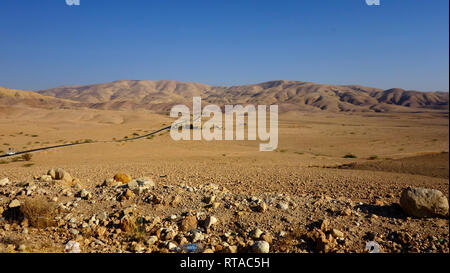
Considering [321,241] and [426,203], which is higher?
[426,203]

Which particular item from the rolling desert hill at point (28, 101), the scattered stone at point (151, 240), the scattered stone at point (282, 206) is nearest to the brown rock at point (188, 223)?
the scattered stone at point (151, 240)

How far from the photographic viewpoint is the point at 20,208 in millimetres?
5605

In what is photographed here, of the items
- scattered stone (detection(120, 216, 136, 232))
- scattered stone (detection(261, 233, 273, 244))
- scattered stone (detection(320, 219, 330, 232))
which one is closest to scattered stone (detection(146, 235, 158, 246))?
scattered stone (detection(120, 216, 136, 232))

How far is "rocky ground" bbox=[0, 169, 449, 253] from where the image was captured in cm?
480

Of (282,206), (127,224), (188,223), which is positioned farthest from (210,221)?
(282,206)

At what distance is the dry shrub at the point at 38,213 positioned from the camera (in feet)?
17.6

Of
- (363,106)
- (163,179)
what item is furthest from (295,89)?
(163,179)

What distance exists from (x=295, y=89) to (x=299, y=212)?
184 m

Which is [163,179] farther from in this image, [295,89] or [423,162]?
[295,89]

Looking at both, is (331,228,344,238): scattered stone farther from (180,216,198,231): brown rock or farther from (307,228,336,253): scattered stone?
(180,216,198,231): brown rock

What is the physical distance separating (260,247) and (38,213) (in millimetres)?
4611

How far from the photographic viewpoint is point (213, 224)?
5457 mm

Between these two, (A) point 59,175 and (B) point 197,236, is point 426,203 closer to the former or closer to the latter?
(B) point 197,236

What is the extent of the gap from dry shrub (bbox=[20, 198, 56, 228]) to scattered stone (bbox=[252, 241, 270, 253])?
4.15 meters
